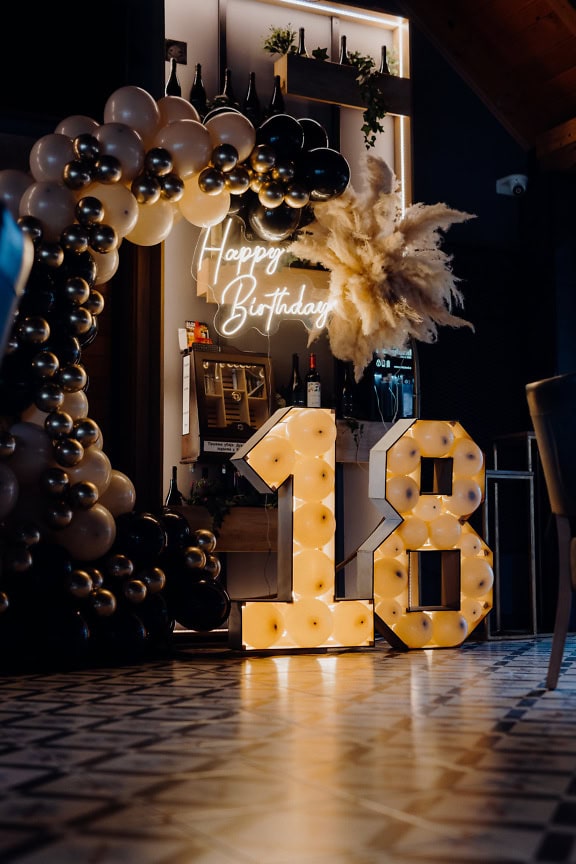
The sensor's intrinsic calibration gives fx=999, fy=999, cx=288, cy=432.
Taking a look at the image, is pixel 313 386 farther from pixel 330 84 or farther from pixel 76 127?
pixel 76 127

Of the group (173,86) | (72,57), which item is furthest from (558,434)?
(72,57)

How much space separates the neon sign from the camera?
5457mm

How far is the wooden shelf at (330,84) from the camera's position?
19.0 ft

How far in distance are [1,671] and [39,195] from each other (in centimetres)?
197

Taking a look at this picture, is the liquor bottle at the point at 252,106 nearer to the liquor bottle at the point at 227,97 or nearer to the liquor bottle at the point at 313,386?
the liquor bottle at the point at 227,97

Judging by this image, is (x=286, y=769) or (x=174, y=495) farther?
(x=174, y=495)

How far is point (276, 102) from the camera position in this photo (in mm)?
5637

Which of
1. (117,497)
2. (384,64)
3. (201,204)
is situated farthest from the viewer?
Result: (384,64)

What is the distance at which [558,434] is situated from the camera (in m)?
3.47

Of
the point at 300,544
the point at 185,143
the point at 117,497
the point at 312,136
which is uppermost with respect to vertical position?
the point at 312,136

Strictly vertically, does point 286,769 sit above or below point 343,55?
below

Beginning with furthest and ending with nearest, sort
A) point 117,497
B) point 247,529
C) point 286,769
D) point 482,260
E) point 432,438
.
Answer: point 482,260 → point 247,529 → point 432,438 → point 117,497 → point 286,769

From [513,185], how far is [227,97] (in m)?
2.20

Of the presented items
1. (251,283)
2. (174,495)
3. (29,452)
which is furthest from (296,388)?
(29,452)
